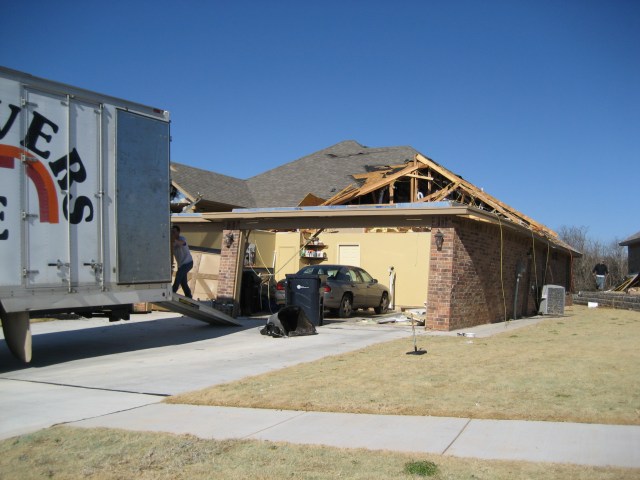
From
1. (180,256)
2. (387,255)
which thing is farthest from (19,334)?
(387,255)

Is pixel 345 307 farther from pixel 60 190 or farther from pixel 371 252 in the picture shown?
pixel 60 190

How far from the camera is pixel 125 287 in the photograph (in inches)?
425

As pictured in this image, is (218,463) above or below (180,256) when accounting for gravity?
below

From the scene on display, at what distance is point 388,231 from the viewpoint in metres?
23.8

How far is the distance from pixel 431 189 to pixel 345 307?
388 inches

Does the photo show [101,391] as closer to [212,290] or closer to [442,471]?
[442,471]

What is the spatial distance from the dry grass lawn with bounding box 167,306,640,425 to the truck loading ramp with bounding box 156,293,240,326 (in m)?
3.98

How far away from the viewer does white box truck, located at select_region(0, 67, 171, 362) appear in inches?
358

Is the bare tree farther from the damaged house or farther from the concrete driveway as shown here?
the concrete driveway

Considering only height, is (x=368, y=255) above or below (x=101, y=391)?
above

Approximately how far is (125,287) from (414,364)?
201 inches

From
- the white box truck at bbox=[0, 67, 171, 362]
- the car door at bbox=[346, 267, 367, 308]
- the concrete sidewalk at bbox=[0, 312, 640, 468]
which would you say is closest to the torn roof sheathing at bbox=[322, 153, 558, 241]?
the car door at bbox=[346, 267, 367, 308]

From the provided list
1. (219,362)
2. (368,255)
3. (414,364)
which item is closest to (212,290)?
(368,255)

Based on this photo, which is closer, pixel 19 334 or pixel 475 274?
pixel 19 334
